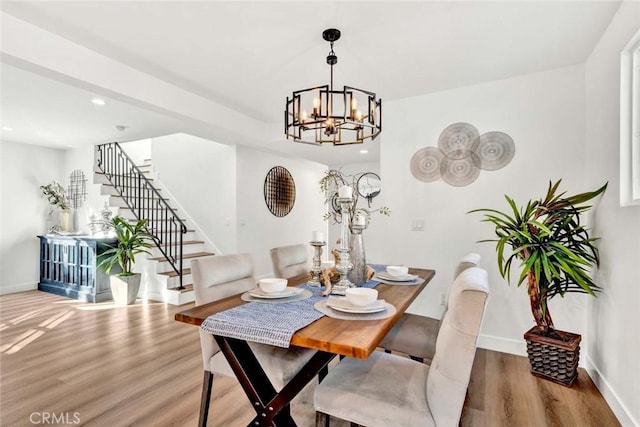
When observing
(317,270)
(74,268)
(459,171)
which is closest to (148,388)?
(317,270)

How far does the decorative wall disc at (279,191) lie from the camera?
579 centimetres

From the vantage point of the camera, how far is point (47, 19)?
2.11 meters

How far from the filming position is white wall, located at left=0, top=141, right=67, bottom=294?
16.4 ft

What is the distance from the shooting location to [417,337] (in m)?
1.93

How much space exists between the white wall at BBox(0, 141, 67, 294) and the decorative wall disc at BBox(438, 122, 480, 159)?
6.36m

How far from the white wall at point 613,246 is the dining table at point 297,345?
136 cm

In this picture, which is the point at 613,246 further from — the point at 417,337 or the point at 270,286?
the point at 270,286

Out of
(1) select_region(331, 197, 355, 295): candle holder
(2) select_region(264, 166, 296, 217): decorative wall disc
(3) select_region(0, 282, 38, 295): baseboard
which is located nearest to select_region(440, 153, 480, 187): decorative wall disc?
(1) select_region(331, 197, 355, 295): candle holder

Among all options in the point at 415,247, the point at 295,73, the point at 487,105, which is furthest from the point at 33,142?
the point at 487,105

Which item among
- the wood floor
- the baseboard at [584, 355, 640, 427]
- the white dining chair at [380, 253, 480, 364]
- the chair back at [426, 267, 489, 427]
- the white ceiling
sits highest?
the white ceiling

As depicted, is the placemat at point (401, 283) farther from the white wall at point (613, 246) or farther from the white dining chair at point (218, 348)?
the white wall at point (613, 246)

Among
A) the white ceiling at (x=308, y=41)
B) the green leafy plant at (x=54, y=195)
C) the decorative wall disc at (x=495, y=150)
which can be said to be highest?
the white ceiling at (x=308, y=41)

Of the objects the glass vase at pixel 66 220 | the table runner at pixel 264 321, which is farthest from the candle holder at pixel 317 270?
the glass vase at pixel 66 220

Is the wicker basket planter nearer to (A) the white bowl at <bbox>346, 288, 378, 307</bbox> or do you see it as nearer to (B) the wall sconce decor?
(B) the wall sconce decor
